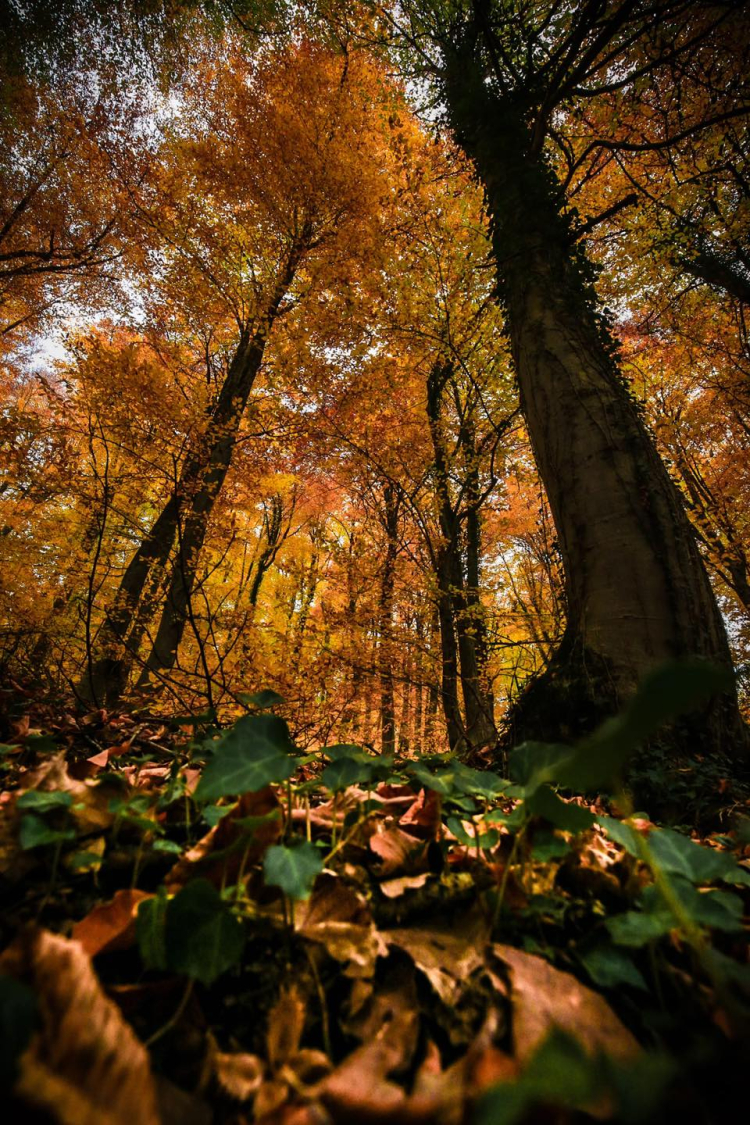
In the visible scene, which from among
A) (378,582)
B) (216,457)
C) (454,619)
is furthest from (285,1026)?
(216,457)

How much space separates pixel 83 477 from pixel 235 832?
17.7ft

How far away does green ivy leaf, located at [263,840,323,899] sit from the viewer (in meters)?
0.54

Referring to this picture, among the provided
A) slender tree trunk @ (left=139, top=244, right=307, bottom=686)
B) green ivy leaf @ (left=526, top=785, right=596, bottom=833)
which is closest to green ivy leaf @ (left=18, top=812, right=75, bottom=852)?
green ivy leaf @ (left=526, top=785, right=596, bottom=833)

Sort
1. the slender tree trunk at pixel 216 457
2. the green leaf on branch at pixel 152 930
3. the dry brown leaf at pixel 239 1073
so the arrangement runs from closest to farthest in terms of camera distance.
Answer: the dry brown leaf at pixel 239 1073, the green leaf on branch at pixel 152 930, the slender tree trunk at pixel 216 457

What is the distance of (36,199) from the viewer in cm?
715

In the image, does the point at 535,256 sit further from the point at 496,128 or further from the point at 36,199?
the point at 36,199

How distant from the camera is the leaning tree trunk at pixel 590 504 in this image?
193 centimetres

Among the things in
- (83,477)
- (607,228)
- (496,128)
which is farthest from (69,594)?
(607,228)

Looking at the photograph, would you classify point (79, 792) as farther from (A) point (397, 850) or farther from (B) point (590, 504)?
(B) point (590, 504)

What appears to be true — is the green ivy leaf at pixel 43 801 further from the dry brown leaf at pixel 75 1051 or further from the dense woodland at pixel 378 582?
the dry brown leaf at pixel 75 1051

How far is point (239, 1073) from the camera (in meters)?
0.42

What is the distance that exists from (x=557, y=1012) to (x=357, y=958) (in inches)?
9.3

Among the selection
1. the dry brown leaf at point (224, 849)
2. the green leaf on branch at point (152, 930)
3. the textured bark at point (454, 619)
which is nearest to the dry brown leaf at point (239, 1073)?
the green leaf on branch at point (152, 930)

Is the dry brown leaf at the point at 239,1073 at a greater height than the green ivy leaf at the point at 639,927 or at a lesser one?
lesser
